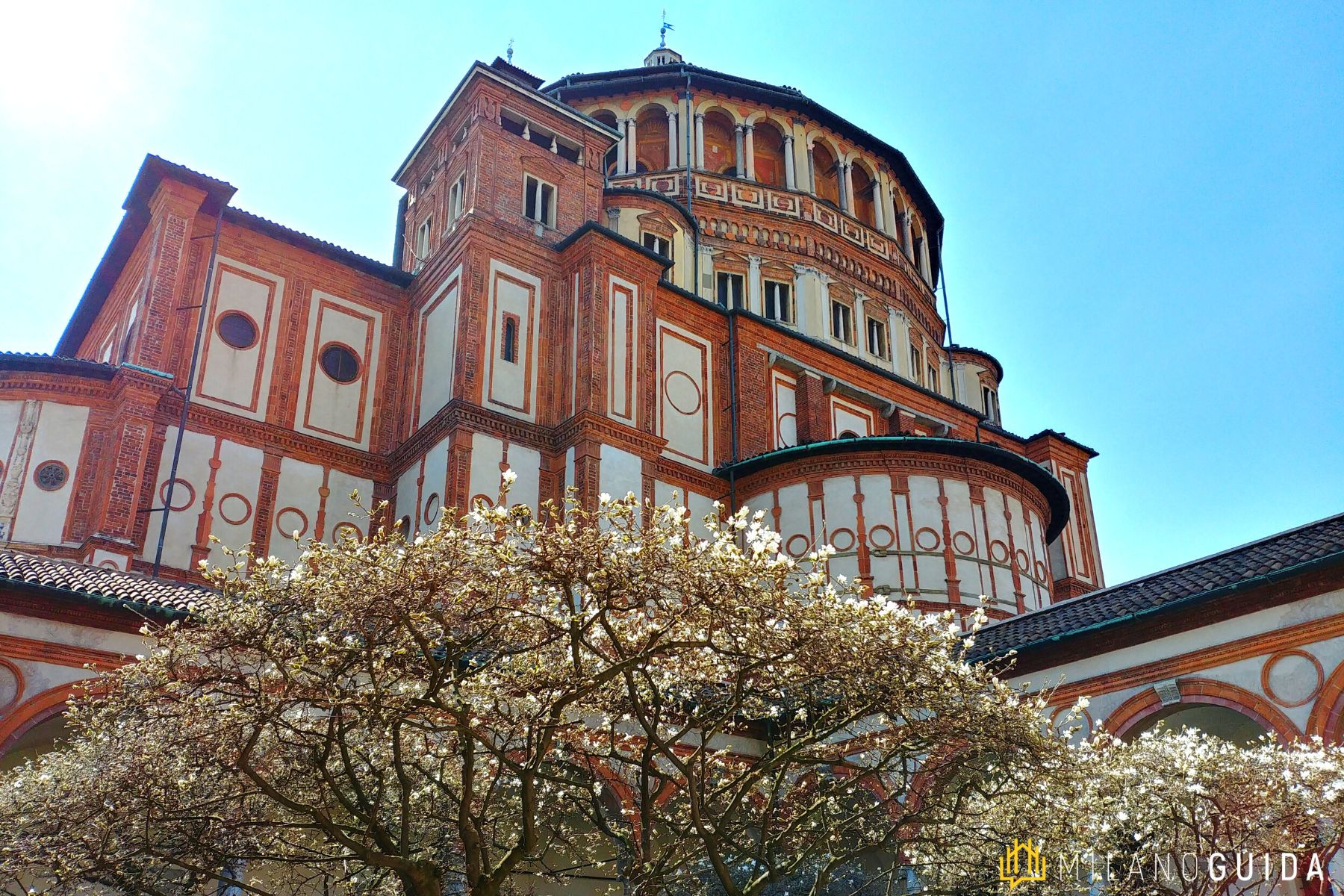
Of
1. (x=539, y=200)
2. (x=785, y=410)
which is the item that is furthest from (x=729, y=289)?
(x=539, y=200)

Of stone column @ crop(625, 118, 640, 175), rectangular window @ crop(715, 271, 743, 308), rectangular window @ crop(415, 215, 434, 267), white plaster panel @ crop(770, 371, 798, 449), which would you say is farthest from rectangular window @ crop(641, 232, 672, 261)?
rectangular window @ crop(415, 215, 434, 267)

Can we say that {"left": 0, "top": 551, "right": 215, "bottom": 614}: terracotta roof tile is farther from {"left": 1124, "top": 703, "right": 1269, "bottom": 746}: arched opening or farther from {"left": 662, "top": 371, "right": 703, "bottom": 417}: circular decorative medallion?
{"left": 662, "top": 371, "right": 703, "bottom": 417}: circular decorative medallion

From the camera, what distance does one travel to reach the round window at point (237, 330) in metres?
24.4

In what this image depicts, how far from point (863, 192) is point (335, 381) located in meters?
20.8

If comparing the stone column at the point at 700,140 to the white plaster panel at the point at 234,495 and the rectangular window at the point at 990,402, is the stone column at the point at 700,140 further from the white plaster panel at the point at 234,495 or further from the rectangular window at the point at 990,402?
the white plaster panel at the point at 234,495

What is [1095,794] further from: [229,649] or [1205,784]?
[229,649]

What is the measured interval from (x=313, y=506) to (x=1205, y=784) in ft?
58.6

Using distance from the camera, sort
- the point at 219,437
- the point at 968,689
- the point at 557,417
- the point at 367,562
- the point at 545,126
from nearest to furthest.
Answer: the point at 367,562
the point at 968,689
the point at 219,437
the point at 557,417
the point at 545,126

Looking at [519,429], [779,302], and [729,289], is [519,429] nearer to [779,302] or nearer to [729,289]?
[729,289]

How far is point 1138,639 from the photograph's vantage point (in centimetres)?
1623

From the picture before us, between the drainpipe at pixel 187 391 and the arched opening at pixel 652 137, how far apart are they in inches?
616

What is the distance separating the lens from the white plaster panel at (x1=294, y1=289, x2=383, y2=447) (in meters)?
25.1

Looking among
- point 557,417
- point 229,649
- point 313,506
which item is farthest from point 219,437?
point 229,649

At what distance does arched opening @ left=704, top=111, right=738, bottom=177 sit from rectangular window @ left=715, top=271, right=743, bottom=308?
4.46 m
